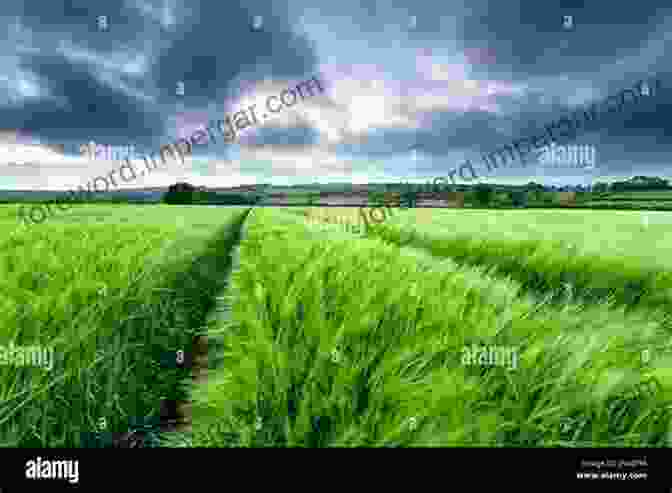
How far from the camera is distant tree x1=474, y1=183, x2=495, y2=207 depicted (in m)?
24.5

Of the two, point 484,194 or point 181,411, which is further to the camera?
point 484,194

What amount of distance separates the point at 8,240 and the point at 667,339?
5168mm

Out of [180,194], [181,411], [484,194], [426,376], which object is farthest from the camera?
[180,194]

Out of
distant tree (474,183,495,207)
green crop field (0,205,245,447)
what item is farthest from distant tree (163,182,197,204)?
green crop field (0,205,245,447)

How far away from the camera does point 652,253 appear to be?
4.59 meters

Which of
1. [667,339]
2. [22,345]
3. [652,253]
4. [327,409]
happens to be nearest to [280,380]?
[327,409]

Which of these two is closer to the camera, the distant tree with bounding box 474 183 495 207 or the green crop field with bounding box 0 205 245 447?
the green crop field with bounding box 0 205 245 447

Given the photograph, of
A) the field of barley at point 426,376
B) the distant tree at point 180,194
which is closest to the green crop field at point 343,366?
the field of barley at point 426,376

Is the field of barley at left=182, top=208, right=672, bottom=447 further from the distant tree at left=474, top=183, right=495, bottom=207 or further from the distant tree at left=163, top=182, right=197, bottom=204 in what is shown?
the distant tree at left=163, top=182, right=197, bottom=204

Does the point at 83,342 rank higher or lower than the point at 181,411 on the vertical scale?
higher

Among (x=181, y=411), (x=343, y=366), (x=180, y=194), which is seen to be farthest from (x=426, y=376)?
(x=180, y=194)

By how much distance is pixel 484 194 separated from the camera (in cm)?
2539

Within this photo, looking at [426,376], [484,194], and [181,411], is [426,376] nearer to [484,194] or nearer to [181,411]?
[181,411]
